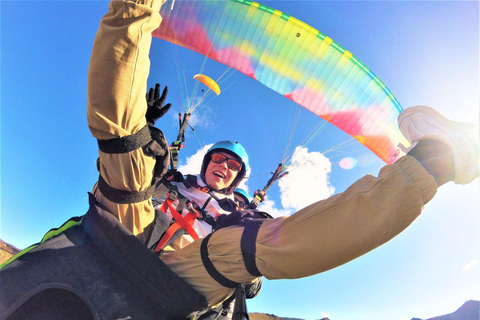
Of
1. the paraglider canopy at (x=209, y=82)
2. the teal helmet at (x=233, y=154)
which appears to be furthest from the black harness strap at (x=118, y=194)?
the paraglider canopy at (x=209, y=82)

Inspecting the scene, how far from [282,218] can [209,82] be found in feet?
22.7

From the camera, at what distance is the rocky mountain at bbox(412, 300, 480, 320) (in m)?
78.1

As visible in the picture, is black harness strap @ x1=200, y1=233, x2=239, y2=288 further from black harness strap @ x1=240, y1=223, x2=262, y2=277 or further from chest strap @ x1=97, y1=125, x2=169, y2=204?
chest strap @ x1=97, y1=125, x2=169, y2=204

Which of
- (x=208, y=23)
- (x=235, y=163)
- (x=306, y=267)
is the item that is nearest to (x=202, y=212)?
(x=235, y=163)

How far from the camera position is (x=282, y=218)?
1.29m

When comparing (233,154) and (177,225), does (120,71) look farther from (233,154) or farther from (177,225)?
(233,154)

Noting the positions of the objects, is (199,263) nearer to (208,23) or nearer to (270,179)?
(270,179)

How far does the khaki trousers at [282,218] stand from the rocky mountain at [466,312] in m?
104

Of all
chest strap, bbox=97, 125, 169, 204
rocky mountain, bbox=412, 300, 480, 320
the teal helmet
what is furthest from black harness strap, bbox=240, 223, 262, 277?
rocky mountain, bbox=412, 300, 480, 320

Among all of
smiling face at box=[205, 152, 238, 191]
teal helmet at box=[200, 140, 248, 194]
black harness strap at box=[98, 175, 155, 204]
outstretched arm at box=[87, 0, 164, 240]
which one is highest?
teal helmet at box=[200, 140, 248, 194]

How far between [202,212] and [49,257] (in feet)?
4.65

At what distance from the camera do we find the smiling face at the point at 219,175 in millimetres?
3215

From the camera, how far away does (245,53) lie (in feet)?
22.8

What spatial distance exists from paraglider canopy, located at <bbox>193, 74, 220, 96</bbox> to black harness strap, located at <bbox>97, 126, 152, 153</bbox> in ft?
21.0
